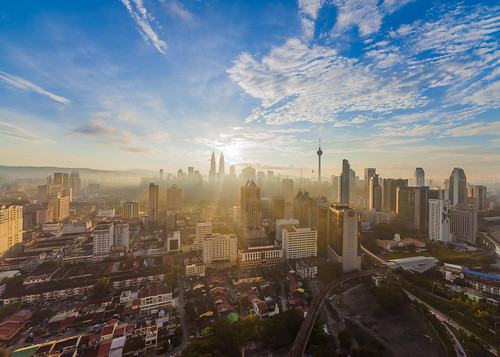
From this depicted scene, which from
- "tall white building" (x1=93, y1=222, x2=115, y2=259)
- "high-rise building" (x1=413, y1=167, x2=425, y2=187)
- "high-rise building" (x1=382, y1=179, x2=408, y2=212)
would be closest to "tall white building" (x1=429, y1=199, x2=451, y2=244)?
"high-rise building" (x1=382, y1=179, x2=408, y2=212)

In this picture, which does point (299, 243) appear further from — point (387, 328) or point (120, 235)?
point (120, 235)

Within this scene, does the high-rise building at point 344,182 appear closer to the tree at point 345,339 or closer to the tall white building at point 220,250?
the tall white building at point 220,250

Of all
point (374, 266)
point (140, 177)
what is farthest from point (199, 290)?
point (140, 177)

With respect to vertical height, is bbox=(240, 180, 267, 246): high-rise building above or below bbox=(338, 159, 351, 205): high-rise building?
below

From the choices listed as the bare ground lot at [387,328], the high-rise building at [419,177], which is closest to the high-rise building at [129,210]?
the bare ground lot at [387,328]

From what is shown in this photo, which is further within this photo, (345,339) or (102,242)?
(102,242)

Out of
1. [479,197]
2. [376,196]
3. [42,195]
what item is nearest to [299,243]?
[376,196]

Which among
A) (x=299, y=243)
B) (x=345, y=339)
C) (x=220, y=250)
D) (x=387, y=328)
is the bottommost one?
(x=387, y=328)

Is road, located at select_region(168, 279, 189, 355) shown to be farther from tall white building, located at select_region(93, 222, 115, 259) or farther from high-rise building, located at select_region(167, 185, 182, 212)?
high-rise building, located at select_region(167, 185, 182, 212)
